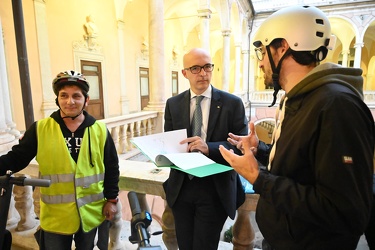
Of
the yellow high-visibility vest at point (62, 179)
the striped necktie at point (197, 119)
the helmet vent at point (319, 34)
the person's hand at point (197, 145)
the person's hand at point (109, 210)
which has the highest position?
the helmet vent at point (319, 34)

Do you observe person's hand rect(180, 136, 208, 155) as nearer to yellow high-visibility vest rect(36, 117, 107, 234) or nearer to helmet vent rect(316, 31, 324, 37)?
yellow high-visibility vest rect(36, 117, 107, 234)

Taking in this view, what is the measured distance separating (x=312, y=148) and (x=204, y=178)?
83 cm

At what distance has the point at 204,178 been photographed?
5.29ft

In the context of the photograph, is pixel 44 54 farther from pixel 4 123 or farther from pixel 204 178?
pixel 204 178

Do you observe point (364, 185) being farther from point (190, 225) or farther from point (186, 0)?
point (186, 0)

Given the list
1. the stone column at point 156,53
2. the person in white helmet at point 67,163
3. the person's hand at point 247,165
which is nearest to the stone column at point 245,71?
the stone column at point 156,53

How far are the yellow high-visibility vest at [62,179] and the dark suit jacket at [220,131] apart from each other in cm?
54

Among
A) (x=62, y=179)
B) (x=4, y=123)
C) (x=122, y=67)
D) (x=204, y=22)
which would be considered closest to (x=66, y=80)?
(x=62, y=179)

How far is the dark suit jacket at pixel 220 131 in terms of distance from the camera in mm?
1568

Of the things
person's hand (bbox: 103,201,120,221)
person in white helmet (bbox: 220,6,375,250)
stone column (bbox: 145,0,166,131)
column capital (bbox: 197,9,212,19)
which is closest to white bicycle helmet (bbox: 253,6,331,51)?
person in white helmet (bbox: 220,6,375,250)

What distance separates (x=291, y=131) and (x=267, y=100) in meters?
20.2

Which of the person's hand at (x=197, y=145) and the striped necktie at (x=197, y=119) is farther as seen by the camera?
the striped necktie at (x=197, y=119)

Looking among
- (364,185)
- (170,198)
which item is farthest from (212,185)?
(364,185)

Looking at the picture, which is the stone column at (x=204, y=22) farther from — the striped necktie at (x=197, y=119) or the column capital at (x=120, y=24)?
the striped necktie at (x=197, y=119)
